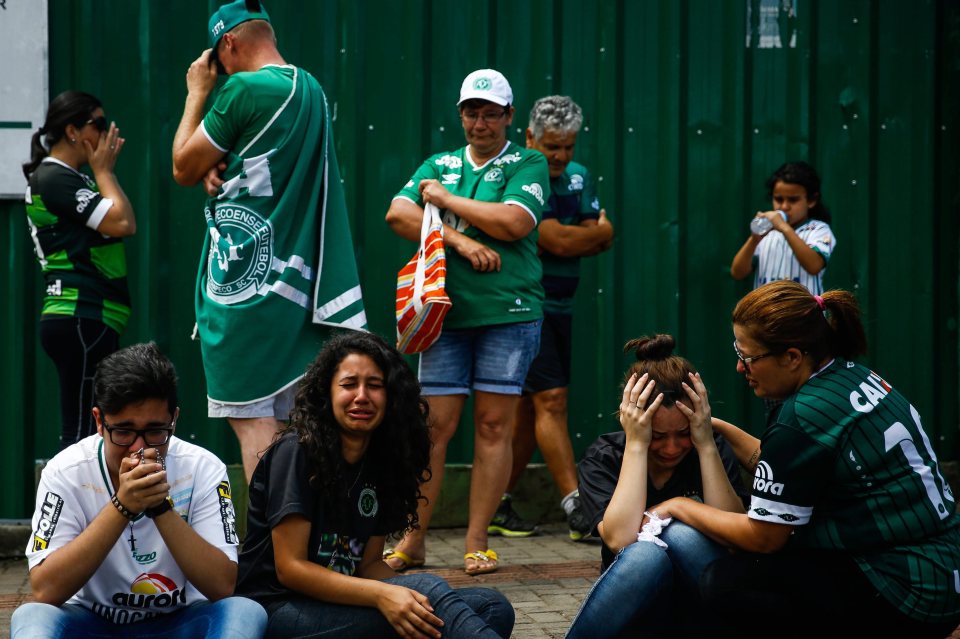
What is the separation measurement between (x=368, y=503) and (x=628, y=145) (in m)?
3.50

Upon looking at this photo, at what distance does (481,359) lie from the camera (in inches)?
215

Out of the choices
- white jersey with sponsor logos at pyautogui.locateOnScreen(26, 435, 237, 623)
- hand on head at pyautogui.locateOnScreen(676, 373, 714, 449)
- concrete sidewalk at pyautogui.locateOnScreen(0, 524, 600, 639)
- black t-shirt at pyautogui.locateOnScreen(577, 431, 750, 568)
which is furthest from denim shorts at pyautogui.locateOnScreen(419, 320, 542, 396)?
white jersey with sponsor logos at pyautogui.locateOnScreen(26, 435, 237, 623)

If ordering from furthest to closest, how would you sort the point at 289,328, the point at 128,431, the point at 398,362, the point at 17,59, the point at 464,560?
the point at 17,59 < the point at 464,560 < the point at 289,328 < the point at 398,362 < the point at 128,431

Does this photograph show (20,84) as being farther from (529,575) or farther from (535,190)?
(529,575)

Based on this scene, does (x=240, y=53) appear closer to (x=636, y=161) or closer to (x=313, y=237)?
(x=313, y=237)

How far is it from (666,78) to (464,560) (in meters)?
2.87

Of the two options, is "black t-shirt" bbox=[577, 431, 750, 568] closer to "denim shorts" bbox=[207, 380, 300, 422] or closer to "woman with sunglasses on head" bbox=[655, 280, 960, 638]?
"woman with sunglasses on head" bbox=[655, 280, 960, 638]

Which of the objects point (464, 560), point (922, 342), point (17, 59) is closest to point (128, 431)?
point (464, 560)

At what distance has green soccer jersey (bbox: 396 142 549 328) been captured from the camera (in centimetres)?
538

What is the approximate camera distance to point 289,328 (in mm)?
4961

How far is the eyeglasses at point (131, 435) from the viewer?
3463 millimetres

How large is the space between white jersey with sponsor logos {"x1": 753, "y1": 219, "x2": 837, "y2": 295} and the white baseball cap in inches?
71.0

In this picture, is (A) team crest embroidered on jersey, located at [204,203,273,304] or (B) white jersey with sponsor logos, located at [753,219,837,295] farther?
(B) white jersey with sponsor logos, located at [753,219,837,295]

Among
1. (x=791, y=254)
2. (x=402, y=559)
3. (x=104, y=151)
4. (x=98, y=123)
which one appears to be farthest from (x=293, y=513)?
(x=791, y=254)
